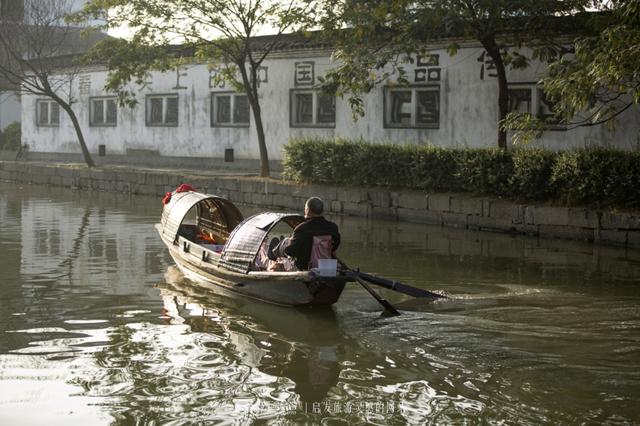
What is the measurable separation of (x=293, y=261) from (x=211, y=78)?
23.8 m

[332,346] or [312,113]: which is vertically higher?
[312,113]

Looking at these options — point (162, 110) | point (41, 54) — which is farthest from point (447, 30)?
point (41, 54)

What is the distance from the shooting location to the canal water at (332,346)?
324 inches

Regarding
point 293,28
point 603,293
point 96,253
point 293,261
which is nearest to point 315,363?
point 293,261

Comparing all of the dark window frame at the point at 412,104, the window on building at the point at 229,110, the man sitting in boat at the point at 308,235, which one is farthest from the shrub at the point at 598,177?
the window on building at the point at 229,110

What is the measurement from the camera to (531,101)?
84.0 feet

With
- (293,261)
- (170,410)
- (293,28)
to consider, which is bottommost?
(170,410)

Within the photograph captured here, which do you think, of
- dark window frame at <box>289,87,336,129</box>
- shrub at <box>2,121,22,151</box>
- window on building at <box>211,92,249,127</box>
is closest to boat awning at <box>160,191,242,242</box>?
dark window frame at <box>289,87,336,129</box>

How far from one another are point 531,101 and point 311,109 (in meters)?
8.57

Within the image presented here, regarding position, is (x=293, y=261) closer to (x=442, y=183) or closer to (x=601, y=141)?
(x=442, y=183)

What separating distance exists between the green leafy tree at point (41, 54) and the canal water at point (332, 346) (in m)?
19.5

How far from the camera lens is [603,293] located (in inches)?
530

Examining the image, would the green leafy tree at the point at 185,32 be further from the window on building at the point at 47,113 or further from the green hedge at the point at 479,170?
the window on building at the point at 47,113

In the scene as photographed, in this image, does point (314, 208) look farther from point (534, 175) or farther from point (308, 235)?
point (534, 175)
